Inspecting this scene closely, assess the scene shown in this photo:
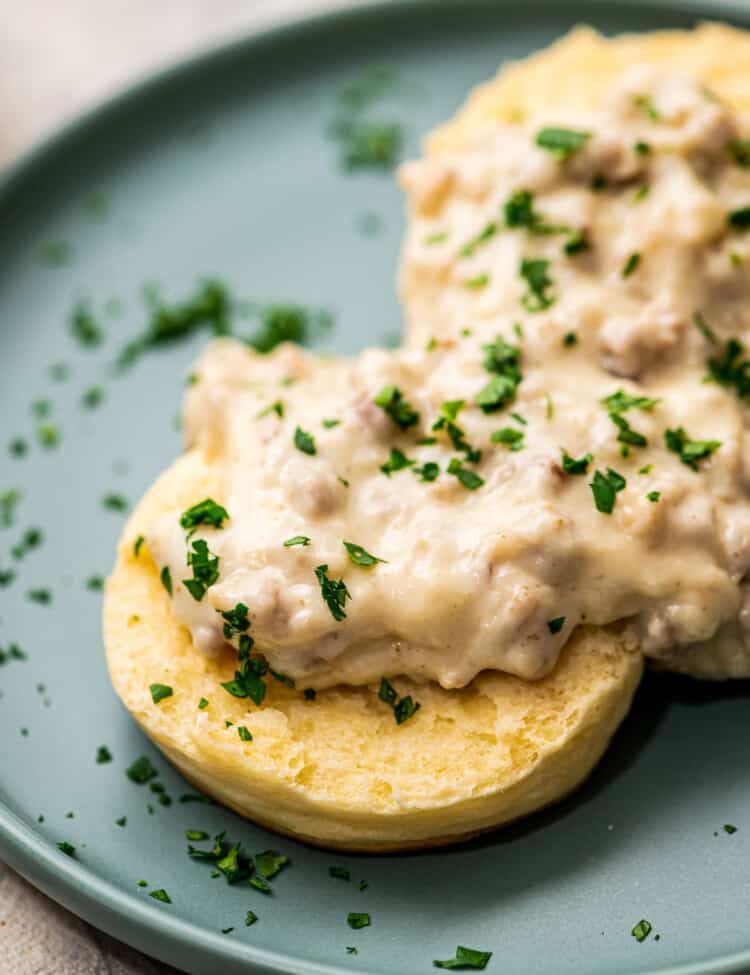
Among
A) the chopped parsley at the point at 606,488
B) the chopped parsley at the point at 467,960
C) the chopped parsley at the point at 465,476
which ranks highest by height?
the chopped parsley at the point at 465,476

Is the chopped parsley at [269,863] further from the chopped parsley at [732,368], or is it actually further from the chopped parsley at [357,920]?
the chopped parsley at [732,368]

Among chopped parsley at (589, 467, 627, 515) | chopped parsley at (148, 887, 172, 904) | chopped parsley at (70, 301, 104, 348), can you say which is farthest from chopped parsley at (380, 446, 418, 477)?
chopped parsley at (70, 301, 104, 348)

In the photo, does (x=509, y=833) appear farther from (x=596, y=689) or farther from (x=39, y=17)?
(x=39, y=17)

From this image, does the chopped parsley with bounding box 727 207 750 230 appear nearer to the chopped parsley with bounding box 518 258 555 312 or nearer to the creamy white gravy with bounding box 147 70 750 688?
the creamy white gravy with bounding box 147 70 750 688

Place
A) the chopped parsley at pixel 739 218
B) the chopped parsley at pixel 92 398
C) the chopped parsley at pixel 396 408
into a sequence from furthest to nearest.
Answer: the chopped parsley at pixel 92 398 < the chopped parsley at pixel 739 218 < the chopped parsley at pixel 396 408

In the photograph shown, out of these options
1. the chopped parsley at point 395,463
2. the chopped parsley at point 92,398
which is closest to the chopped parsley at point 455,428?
the chopped parsley at point 395,463

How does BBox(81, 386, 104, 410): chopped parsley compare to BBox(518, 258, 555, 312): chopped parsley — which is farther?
BBox(81, 386, 104, 410): chopped parsley

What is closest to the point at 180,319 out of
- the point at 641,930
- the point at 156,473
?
the point at 156,473
